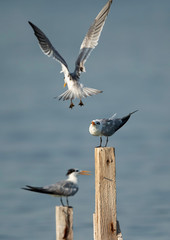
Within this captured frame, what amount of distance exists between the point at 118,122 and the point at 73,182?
2014mm

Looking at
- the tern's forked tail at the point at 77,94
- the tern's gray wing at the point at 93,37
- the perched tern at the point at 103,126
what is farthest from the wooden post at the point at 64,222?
the tern's gray wing at the point at 93,37

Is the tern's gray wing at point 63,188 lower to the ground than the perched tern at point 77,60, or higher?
lower

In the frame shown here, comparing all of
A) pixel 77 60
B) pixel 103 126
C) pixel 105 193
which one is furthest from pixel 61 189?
pixel 77 60

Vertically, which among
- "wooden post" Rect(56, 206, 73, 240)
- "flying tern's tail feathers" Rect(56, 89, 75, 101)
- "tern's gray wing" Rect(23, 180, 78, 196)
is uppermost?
"flying tern's tail feathers" Rect(56, 89, 75, 101)

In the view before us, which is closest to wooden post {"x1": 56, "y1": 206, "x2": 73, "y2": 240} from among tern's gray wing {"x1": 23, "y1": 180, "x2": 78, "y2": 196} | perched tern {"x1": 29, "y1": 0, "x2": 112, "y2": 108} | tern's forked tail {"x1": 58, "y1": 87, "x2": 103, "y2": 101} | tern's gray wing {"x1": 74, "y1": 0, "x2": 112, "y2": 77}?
tern's gray wing {"x1": 23, "y1": 180, "x2": 78, "y2": 196}

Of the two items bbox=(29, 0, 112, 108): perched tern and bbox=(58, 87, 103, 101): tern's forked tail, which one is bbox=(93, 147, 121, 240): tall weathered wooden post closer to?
bbox=(29, 0, 112, 108): perched tern

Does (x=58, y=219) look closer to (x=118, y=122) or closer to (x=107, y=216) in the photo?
(x=107, y=216)

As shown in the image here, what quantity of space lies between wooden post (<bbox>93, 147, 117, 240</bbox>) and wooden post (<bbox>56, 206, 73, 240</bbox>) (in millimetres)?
1332

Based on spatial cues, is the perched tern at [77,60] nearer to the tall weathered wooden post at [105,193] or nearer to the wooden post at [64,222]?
the tall weathered wooden post at [105,193]

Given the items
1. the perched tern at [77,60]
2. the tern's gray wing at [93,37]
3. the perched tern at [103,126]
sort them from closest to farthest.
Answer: the perched tern at [103,126], the perched tern at [77,60], the tern's gray wing at [93,37]

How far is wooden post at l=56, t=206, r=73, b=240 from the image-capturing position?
668 cm

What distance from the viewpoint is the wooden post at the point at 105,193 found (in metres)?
7.98

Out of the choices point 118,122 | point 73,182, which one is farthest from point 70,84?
point 73,182

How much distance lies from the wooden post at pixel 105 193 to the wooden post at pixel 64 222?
4.37 ft
